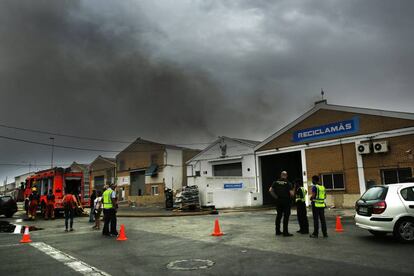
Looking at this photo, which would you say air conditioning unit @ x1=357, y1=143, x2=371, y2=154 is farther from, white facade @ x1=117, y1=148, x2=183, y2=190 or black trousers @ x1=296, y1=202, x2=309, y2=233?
white facade @ x1=117, y1=148, x2=183, y2=190

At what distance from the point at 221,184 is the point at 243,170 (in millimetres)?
5377

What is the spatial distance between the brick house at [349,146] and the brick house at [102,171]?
31.2 meters

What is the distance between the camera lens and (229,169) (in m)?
33.0

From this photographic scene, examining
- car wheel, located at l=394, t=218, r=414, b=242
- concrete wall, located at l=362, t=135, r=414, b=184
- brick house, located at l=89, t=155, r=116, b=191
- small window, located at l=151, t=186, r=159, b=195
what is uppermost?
brick house, located at l=89, t=155, r=116, b=191

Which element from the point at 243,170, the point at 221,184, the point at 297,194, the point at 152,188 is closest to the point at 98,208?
the point at 297,194

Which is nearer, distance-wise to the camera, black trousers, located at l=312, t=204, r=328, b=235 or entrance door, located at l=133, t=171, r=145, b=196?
black trousers, located at l=312, t=204, r=328, b=235

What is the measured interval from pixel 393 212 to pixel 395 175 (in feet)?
47.9

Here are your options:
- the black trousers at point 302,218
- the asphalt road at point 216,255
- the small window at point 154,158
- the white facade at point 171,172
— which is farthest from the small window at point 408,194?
the small window at point 154,158

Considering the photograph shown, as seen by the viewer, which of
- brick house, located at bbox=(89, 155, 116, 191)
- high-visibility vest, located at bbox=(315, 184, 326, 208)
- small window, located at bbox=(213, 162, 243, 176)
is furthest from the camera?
brick house, located at bbox=(89, 155, 116, 191)

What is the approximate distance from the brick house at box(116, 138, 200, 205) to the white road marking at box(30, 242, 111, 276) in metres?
29.3

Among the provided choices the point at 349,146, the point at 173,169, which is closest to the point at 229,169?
the point at 173,169

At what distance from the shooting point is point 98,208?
1355cm

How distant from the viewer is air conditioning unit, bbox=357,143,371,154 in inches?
870

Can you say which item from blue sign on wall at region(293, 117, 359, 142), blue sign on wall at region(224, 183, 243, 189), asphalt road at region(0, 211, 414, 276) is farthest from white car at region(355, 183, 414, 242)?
blue sign on wall at region(224, 183, 243, 189)
